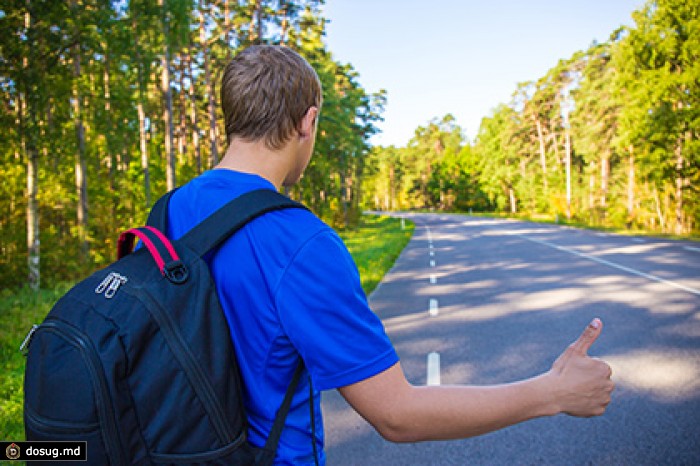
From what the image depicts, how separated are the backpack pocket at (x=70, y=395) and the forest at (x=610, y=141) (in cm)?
2799

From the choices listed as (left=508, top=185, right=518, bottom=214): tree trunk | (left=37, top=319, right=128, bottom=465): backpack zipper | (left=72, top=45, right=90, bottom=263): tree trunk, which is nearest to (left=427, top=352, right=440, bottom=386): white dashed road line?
(left=37, top=319, right=128, bottom=465): backpack zipper

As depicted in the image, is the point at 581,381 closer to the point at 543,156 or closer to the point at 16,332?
the point at 16,332

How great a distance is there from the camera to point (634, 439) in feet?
11.9

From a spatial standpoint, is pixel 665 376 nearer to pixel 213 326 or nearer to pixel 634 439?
pixel 634 439

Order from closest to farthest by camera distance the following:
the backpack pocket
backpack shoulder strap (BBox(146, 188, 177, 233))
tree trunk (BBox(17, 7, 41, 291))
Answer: the backpack pocket < backpack shoulder strap (BBox(146, 188, 177, 233)) < tree trunk (BBox(17, 7, 41, 291))

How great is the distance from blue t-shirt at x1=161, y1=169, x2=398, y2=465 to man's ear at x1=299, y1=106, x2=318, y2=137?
204 millimetres

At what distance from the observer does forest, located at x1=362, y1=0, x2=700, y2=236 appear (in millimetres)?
24797

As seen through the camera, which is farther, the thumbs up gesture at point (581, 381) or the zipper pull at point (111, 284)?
the thumbs up gesture at point (581, 381)

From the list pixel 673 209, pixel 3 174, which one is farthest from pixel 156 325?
pixel 673 209

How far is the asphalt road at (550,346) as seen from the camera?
3.60 meters

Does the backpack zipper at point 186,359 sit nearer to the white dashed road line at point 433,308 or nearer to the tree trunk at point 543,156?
the white dashed road line at point 433,308

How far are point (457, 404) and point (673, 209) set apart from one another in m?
31.6

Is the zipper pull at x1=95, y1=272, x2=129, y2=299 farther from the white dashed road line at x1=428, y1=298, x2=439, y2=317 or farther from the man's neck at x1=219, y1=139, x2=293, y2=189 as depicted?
the white dashed road line at x1=428, y1=298, x2=439, y2=317

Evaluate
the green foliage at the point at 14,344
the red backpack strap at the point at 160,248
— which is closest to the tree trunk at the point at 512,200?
the green foliage at the point at 14,344
